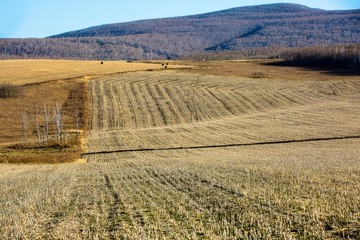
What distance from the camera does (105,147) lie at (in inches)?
1960

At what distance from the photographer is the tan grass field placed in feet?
40.3

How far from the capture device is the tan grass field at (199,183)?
40.3 feet

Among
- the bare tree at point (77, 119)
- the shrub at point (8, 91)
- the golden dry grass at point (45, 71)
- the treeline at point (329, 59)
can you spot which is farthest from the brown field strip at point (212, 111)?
the treeline at point (329, 59)

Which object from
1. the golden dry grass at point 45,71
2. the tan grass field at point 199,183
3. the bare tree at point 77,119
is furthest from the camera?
the golden dry grass at point 45,71

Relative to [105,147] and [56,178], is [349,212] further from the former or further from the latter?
[105,147]

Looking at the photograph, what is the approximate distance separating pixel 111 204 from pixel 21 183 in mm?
10515

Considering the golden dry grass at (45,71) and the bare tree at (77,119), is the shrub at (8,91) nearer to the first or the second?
the golden dry grass at (45,71)

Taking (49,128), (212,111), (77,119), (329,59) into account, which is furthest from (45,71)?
(329,59)

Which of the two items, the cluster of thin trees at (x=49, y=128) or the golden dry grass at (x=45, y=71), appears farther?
the golden dry grass at (x=45, y=71)

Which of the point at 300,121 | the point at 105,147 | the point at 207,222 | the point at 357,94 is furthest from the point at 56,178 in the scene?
the point at 357,94

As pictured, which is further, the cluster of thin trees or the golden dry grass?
the golden dry grass

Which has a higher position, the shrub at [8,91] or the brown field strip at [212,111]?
the shrub at [8,91]

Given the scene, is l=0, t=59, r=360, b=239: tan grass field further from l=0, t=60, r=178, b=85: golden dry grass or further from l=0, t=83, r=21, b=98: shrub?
l=0, t=60, r=178, b=85: golden dry grass

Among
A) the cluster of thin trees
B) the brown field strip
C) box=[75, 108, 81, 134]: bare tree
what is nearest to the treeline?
the brown field strip
